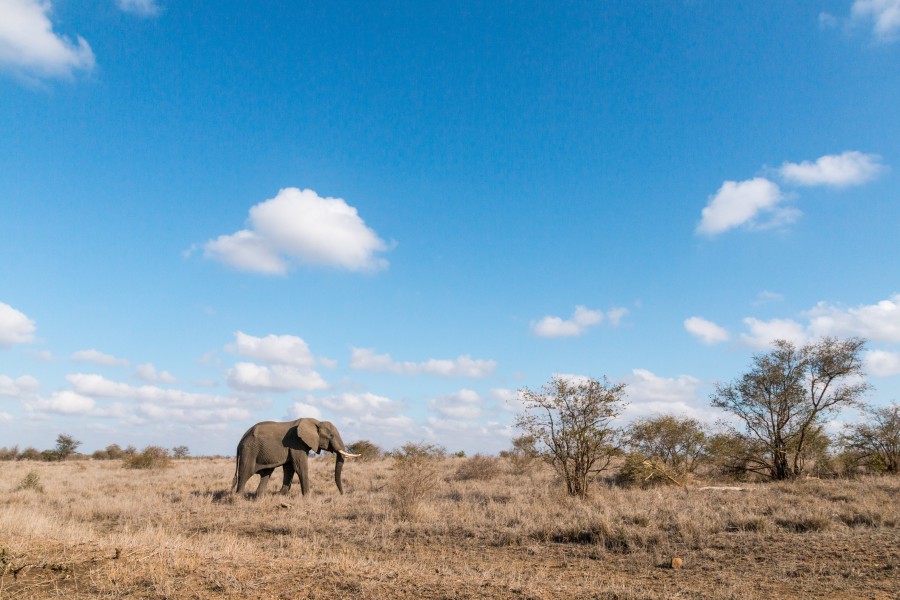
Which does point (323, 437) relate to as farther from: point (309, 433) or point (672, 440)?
point (672, 440)

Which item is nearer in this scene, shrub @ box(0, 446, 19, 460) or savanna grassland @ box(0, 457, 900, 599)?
savanna grassland @ box(0, 457, 900, 599)

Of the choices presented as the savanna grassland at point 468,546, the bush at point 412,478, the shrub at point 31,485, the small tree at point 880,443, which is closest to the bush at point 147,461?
the shrub at point 31,485

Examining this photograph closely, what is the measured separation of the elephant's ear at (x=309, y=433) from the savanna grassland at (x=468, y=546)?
92.6 inches

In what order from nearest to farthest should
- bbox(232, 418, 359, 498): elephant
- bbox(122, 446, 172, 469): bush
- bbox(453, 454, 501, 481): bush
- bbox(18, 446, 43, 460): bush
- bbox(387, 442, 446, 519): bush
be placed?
bbox(387, 442, 446, 519): bush < bbox(232, 418, 359, 498): elephant < bbox(453, 454, 501, 481): bush < bbox(122, 446, 172, 469): bush < bbox(18, 446, 43, 460): bush

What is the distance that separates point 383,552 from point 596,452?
973 centimetres

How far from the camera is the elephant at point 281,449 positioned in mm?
18703

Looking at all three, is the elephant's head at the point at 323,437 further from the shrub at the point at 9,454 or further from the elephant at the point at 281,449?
the shrub at the point at 9,454

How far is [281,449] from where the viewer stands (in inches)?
753

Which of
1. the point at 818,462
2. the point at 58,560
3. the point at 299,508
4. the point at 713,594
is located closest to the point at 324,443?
the point at 299,508

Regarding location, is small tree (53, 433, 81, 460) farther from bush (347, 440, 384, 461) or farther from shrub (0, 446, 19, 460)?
bush (347, 440, 384, 461)

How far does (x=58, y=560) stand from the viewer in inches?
310

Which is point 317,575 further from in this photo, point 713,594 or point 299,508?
point 299,508

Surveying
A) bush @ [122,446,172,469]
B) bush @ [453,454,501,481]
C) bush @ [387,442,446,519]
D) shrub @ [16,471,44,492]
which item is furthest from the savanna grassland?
bush @ [122,446,172,469]

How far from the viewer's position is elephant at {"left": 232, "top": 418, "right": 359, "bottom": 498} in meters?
18.7
